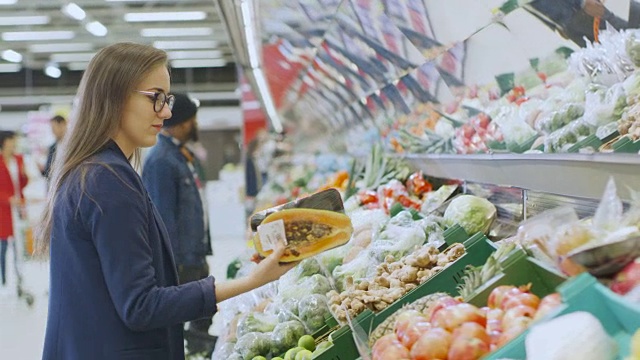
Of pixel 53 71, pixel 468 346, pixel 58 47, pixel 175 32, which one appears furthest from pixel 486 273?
pixel 53 71

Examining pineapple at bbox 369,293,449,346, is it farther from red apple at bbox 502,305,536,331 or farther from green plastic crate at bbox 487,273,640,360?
green plastic crate at bbox 487,273,640,360

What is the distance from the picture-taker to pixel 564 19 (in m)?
2.97

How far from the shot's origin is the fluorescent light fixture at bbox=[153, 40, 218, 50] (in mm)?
16275

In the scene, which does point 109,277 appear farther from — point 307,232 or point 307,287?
point 307,287

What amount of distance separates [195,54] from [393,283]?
17182 millimetres

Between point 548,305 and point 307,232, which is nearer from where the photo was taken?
point 548,305

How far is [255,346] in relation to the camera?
266 cm

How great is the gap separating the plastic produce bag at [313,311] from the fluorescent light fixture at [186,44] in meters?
14.0

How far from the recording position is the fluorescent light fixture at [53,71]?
66.7ft

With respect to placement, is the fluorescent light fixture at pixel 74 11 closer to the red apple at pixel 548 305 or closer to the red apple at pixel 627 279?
the red apple at pixel 548 305

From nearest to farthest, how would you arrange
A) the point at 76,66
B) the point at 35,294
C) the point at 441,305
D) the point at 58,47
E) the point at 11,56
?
1. the point at 441,305
2. the point at 35,294
3. the point at 58,47
4. the point at 11,56
5. the point at 76,66

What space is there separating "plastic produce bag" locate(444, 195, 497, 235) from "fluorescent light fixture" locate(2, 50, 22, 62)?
53.0 ft

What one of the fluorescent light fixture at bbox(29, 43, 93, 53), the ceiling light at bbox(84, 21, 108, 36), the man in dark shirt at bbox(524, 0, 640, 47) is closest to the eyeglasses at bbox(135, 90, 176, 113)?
the man in dark shirt at bbox(524, 0, 640, 47)

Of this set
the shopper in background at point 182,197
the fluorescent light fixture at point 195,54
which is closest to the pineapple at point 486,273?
the shopper in background at point 182,197
